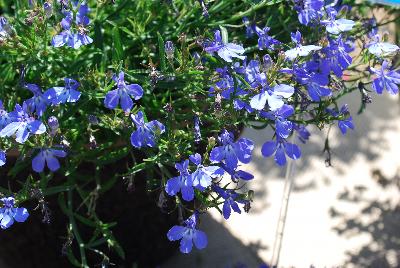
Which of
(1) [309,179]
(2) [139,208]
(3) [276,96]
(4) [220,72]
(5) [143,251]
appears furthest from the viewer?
(1) [309,179]

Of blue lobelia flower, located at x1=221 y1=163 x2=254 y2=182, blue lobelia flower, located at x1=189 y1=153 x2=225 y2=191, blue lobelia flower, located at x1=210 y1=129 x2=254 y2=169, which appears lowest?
blue lobelia flower, located at x1=221 y1=163 x2=254 y2=182

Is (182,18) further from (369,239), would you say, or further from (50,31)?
(369,239)

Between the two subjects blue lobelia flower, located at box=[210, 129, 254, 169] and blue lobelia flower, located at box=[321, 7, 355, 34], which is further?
blue lobelia flower, located at box=[321, 7, 355, 34]

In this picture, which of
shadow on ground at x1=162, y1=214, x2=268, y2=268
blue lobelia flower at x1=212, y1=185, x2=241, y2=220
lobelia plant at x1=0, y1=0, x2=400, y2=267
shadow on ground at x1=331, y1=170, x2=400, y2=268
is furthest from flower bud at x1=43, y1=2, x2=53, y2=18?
shadow on ground at x1=331, y1=170, x2=400, y2=268

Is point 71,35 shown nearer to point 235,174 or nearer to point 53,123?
point 53,123

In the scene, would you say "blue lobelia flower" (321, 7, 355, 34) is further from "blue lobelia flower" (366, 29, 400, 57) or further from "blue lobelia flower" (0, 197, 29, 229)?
"blue lobelia flower" (0, 197, 29, 229)

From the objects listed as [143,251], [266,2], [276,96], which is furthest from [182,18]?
[143,251]

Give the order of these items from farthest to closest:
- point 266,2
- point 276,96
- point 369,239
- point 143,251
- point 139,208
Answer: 1. point 369,239
2. point 143,251
3. point 139,208
4. point 266,2
5. point 276,96
